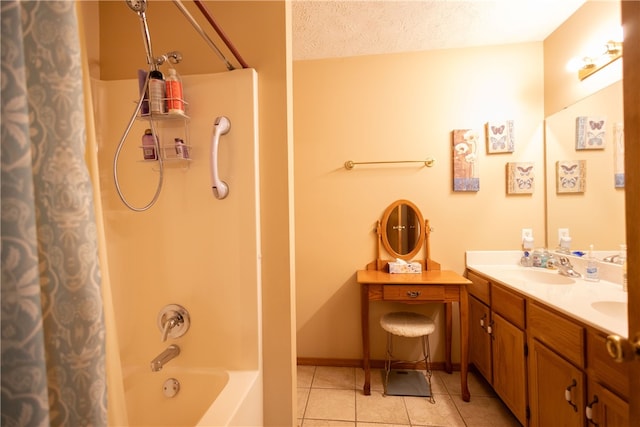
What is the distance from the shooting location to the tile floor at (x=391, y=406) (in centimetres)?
169

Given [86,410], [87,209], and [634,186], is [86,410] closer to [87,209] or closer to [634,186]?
[87,209]

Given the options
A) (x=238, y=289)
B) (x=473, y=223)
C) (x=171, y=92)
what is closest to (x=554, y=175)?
(x=473, y=223)

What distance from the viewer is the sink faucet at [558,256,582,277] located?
1.76 metres

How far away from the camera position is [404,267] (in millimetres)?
2172

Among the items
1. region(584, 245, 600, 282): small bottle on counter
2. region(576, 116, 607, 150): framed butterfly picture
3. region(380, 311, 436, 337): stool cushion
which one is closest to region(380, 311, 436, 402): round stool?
region(380, 311, 436, 337): stool cushion

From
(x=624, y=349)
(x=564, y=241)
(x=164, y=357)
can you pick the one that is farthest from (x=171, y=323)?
(x=564, y=241)

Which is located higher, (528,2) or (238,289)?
(528,2)

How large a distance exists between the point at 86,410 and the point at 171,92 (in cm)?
109

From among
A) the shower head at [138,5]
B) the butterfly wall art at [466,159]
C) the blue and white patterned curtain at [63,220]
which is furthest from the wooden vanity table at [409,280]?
the shower head at [138,5]

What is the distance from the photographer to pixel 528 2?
1.75 metres

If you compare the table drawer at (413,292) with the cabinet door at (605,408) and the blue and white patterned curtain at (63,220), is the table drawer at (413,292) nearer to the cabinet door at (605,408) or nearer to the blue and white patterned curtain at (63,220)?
the cabinet door at (605,408)

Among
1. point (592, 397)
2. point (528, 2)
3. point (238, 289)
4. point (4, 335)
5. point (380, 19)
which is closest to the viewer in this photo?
point (4, 335)

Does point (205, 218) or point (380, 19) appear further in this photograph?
point (380, 19)

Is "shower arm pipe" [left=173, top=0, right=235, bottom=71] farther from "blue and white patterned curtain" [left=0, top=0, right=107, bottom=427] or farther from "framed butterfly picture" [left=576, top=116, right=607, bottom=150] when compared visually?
"framed butterfly picture" [left=576, top=116, right=607, bottom=150]
